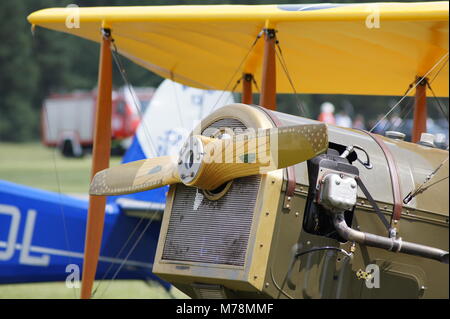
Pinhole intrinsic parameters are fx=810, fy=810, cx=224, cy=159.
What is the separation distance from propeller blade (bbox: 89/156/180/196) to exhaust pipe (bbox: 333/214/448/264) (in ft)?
2.90

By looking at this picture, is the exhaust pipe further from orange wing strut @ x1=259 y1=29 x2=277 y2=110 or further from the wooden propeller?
orange wing strut @ x1=259 y1=29 x2=277 y2=110

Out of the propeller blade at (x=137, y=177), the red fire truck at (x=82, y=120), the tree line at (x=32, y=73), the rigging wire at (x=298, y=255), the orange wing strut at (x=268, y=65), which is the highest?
the tree line at (x=32, y=73)

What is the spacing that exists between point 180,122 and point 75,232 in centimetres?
A: 206

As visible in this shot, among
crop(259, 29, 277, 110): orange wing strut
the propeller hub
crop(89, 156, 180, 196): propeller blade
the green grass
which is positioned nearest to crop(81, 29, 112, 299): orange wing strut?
crop(259, 29, 277, 110): orange wing strut

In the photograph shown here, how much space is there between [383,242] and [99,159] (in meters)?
3.28

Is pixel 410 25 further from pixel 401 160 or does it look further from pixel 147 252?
pixel 147 252

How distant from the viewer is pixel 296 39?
6570 millimetres

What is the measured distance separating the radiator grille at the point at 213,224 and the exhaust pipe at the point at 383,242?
17.4 inches

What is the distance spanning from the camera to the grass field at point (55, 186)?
720cm

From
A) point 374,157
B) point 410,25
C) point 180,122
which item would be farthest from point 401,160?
point 180,122

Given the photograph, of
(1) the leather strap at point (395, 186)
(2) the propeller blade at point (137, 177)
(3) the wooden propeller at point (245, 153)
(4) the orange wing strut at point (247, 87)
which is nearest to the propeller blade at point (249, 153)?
(3) the wooden propeller at point (245, 153)

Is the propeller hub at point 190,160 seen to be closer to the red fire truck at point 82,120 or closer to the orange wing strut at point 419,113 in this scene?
the orange wing strut at point 419,113

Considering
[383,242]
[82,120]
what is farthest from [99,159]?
[82,120]
